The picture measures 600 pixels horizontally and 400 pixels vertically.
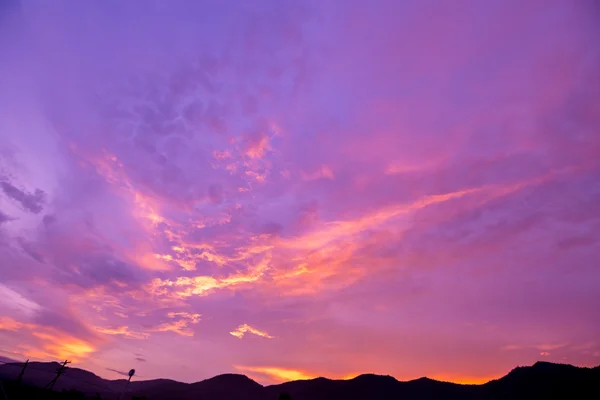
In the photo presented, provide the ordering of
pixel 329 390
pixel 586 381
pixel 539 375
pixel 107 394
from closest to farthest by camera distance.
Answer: pixel 586 381 < pixel 539 375 < pixel 329 390 < pixel 107 394

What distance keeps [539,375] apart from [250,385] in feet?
365

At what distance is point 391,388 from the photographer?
128750 mm

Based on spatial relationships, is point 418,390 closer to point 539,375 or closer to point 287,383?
point 539,375

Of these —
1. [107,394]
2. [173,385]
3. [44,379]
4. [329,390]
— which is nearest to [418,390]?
[329,390]

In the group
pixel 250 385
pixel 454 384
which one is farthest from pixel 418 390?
pixel 250 385

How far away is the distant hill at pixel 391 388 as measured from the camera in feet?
288

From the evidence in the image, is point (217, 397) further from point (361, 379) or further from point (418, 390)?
point (418, 390)

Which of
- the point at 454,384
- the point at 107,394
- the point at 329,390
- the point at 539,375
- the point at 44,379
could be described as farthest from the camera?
the point at 107,394

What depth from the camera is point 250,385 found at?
160 meters

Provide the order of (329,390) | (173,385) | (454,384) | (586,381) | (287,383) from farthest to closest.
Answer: (173,385), (287,383), (329,390), (454,384), (586,381)

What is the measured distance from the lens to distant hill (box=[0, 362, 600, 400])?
3451 inches

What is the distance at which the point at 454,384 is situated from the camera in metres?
121

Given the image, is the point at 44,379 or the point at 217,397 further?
the point at 44,379

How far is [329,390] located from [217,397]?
4454 cm
